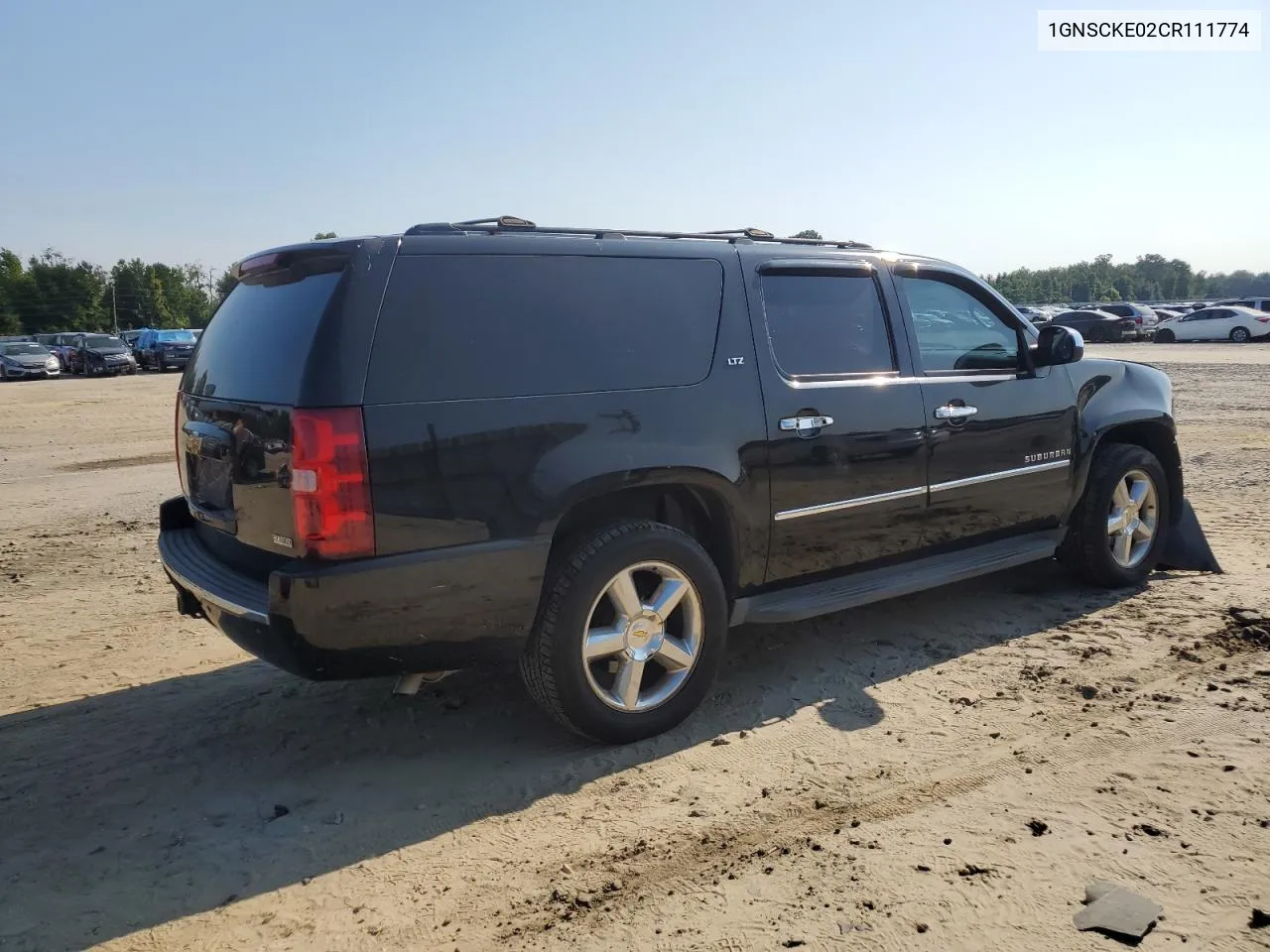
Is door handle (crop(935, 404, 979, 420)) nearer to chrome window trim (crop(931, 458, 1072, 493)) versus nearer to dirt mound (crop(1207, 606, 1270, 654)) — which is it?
chrome window trim (crop(931, 458, 1072, 493))

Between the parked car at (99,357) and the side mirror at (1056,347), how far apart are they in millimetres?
36116

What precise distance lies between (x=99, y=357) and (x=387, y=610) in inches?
1442

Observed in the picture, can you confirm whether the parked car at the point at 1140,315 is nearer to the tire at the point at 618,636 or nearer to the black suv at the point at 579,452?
the black suv at the point at 579,452

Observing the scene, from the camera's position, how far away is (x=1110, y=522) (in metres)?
5.54

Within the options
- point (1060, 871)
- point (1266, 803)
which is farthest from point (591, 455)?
point (1266, 803)

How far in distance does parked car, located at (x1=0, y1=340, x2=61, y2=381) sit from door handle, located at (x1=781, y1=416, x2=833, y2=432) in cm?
3696

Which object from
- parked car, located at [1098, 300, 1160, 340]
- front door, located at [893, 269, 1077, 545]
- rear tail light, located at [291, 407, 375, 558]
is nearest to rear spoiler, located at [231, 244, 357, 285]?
rear tail light, located at [291, 407, 375, 558]

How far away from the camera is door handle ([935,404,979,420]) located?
4.67m

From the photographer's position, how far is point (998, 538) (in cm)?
512

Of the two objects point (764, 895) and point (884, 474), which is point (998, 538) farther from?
point (764, 895)

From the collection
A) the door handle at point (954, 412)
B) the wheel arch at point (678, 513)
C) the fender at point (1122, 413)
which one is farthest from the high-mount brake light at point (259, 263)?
the fender at point (1122, 413)

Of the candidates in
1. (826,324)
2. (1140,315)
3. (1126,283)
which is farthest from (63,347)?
(1126,283)

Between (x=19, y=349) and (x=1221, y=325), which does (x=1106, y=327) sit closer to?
(x=1221, y=325)

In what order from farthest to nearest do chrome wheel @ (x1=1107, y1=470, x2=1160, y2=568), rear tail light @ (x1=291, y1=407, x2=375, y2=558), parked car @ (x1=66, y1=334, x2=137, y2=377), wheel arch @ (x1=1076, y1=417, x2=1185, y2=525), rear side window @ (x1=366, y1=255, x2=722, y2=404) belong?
parked car @ (x1=66, y1=334, x2=137, y2=377) < wheel arch @ (x1=1076, y1=417, x2=1185, y2=525) < chrome wheel @ (x1=1107, y1=470, x2=1160, y2=568) < rear side window @ (x1=366, y1=255, x2=722, y2=404) < rear tail light @ (x1=291, y1=407, x2=375, y2=558)
